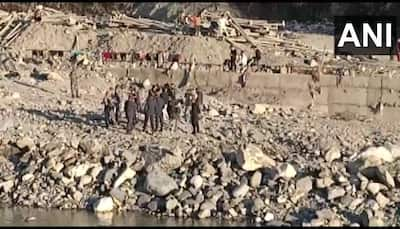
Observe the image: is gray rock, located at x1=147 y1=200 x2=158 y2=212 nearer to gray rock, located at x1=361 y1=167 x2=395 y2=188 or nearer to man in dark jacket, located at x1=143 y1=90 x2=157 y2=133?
man in dark jacket, located at x1=143 y1=90 x2=157 y2=133

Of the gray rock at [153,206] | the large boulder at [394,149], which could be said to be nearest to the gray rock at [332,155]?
the large boulder at [394,149]

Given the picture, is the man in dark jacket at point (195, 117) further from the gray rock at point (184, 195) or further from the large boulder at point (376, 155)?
the large boulder at point (376, 155)

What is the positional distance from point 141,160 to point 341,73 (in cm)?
1098

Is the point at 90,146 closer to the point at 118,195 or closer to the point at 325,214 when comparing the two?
the point at 118,195

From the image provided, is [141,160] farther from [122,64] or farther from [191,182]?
[122,64]

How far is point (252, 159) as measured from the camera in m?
26.2

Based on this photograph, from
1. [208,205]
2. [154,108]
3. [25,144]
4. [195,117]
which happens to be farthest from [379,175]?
[25,144]

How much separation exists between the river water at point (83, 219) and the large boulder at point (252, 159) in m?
2.35

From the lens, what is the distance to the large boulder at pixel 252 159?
1024 inches

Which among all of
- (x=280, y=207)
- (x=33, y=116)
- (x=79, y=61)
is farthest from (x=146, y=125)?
→ (x=79, y=61)

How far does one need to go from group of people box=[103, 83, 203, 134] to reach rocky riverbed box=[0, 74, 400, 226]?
0.33 meters

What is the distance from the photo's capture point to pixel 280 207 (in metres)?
24.5

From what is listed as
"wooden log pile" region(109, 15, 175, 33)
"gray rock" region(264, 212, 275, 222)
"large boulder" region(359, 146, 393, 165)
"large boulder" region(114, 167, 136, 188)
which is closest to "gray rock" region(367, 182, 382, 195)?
"large boulder" region(359, 146, 393, 165)

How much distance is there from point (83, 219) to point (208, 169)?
3653mm
